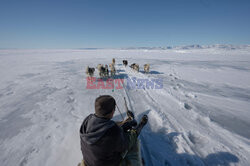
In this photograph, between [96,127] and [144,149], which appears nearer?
[96,127]

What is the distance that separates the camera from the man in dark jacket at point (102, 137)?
1.33 m

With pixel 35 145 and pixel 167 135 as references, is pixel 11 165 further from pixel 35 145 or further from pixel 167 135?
pixel 167 135

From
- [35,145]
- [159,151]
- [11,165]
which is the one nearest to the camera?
[11,165]

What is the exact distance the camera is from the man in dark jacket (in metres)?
1.33

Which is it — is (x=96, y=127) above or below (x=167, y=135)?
above

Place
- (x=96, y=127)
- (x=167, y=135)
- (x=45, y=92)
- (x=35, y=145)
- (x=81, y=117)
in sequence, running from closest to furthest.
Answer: (x=96, y=127)
(x=35, y=145)
(x=167, y=135)
(x=81, y=117)
(x=45, y=92)

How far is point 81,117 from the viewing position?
3.98m

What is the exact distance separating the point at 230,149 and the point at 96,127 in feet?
10.8

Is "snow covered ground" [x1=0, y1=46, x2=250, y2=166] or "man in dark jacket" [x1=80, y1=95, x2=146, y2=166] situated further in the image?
"snow covered ground" [x1=0, y1=46, x2=250, y2=166]

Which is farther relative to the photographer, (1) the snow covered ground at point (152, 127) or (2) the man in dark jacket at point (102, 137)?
(1) the snow covered ground at point (152, 127)

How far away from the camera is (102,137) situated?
133 cm

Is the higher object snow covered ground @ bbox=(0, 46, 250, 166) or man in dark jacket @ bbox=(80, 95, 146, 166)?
man in dark jacket @ bbox=(80, 95, 146, 166)

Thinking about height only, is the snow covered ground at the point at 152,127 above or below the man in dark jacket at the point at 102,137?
below

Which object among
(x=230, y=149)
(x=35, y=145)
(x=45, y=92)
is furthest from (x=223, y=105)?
(x=45, y=92)
